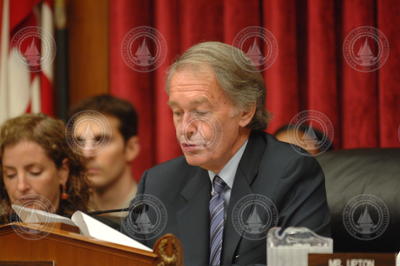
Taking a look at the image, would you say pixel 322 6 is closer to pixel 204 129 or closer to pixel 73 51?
pixel 73 51

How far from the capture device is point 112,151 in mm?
3066

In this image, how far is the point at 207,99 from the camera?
180 cm

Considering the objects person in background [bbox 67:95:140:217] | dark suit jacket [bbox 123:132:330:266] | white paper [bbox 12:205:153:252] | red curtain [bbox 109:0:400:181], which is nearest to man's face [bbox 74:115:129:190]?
person in background [bbox 67:95:140:217]

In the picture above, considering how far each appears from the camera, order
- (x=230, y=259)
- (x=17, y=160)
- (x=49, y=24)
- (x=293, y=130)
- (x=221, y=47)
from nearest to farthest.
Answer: (x=230, y=259)
(x=221, y=47)
(x=17, y=160)
(x=293, y=130)
(x=49, y=24)

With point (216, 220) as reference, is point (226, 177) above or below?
above

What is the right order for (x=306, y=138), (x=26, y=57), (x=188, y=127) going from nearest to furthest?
(x=188, y=127)
(x=306, y=138)
(x=26, y=57)

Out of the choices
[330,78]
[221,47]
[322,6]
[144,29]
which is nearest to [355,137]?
[330,78]

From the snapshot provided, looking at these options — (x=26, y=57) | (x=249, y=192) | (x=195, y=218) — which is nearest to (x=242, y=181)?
(x=249, y=192)

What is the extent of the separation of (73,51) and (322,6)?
1166 millimetres

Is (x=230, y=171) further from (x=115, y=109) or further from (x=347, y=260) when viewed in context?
(x=115, y=109)

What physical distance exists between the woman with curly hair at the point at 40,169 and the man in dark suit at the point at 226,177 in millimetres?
370

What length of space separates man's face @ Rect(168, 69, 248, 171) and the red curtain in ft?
4.13

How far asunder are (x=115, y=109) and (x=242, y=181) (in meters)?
1.33

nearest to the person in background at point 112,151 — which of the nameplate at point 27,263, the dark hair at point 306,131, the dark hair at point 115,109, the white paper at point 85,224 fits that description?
the dark hair at point 115,109
